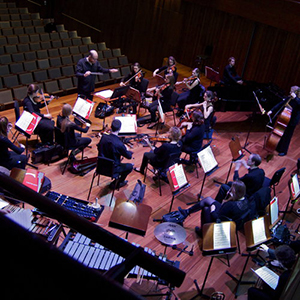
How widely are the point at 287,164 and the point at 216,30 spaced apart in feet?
21.1

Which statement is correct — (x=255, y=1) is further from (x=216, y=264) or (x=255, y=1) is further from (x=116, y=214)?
(x=116, y=214)

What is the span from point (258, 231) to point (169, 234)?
3.64 feet

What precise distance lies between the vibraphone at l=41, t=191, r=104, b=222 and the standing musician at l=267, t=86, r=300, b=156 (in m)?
4.80

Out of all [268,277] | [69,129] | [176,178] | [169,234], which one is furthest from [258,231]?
[69,129]

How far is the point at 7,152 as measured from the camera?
5.70 m

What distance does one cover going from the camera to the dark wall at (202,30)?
36.2 ft

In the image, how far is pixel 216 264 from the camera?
534 cm

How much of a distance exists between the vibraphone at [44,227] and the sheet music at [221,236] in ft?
5.98

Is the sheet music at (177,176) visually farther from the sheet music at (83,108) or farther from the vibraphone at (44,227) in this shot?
the sheet music at (83,108)

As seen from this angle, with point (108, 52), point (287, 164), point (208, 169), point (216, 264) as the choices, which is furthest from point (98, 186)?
point (108, 52)

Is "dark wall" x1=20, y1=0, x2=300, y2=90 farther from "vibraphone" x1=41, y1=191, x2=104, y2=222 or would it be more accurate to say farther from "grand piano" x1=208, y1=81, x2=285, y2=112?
"vibraphone" x1=41, y1=191, x2=104, y2=222

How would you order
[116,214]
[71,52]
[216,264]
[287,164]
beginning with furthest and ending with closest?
1. [71,52]
2. [287,164]
3. [216,264]
4. [116,214]

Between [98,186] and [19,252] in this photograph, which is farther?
[98,186]

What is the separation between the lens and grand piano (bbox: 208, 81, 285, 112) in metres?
9.05
